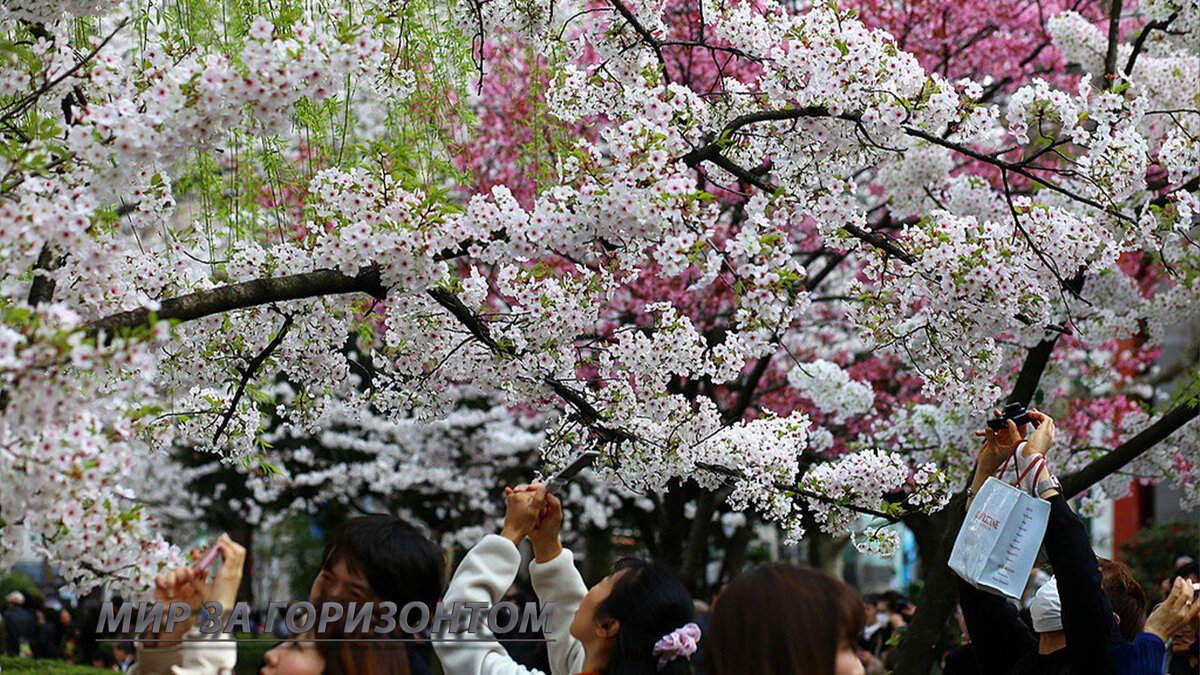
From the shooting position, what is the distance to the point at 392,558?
94.7 inches

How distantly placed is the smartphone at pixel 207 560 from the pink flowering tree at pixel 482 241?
0.84 feet

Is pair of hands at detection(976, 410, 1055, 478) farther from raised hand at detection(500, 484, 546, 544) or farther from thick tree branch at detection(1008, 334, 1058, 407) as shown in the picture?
thick tree branch at detection(1008, 334, 1058, 407)

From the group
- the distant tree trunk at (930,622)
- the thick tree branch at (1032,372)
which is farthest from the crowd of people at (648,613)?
the thick tree branch at (1032,372)

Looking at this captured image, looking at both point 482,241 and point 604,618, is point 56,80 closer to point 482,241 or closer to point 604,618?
point 482,241

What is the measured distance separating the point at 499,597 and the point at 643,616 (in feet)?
1.19

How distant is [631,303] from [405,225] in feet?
21.7

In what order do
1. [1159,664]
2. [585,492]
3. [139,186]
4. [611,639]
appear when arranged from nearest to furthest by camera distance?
[611,639], [1159,664], [139,186], [585,492]

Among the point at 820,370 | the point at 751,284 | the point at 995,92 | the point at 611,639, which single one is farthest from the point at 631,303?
the point at 611,639

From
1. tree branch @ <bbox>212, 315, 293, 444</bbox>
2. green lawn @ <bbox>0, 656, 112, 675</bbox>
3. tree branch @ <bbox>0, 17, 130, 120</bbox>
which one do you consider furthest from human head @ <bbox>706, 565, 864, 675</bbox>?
green lawn @ <bbox>0, 656, 112, 675</bbox>

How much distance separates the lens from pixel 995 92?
10445mm

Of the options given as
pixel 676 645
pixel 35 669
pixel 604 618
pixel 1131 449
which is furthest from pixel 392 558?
pixel 35 669

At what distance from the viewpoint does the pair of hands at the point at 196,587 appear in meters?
2.36

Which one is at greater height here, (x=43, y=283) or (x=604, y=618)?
(x=43, y=283)

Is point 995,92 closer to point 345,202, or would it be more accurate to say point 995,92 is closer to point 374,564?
point 345,202
